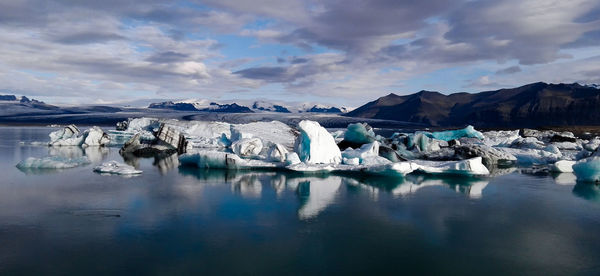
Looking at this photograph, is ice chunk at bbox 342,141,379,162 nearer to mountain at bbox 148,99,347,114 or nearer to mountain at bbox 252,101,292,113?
mountain at bbox 148,99,347,114

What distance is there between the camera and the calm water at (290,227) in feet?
14.9

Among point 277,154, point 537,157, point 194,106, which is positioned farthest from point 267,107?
point 277,154

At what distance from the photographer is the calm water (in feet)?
14.9

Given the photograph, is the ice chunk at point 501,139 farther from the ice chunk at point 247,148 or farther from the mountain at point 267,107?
the mountain at point 267,107

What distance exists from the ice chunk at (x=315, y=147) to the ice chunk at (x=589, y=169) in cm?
657

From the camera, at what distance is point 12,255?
4.61m

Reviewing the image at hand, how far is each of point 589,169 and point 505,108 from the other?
10482cm

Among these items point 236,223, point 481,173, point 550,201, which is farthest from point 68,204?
point 481,173

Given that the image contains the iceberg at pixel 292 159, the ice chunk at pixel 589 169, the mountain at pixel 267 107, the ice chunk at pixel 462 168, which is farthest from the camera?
the mountain at pixel 267 107

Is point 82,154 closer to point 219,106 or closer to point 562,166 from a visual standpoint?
point 562,166

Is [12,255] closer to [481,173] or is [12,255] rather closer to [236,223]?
[236,223]

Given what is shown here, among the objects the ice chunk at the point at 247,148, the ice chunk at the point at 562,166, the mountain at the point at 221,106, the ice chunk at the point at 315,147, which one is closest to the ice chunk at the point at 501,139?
the ice chunk at the point at 562,166

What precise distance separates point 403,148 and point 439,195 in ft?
27.5

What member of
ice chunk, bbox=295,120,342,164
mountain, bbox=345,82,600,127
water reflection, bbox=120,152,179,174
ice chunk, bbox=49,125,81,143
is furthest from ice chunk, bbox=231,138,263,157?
mountain, bbox=345,82,600,127
